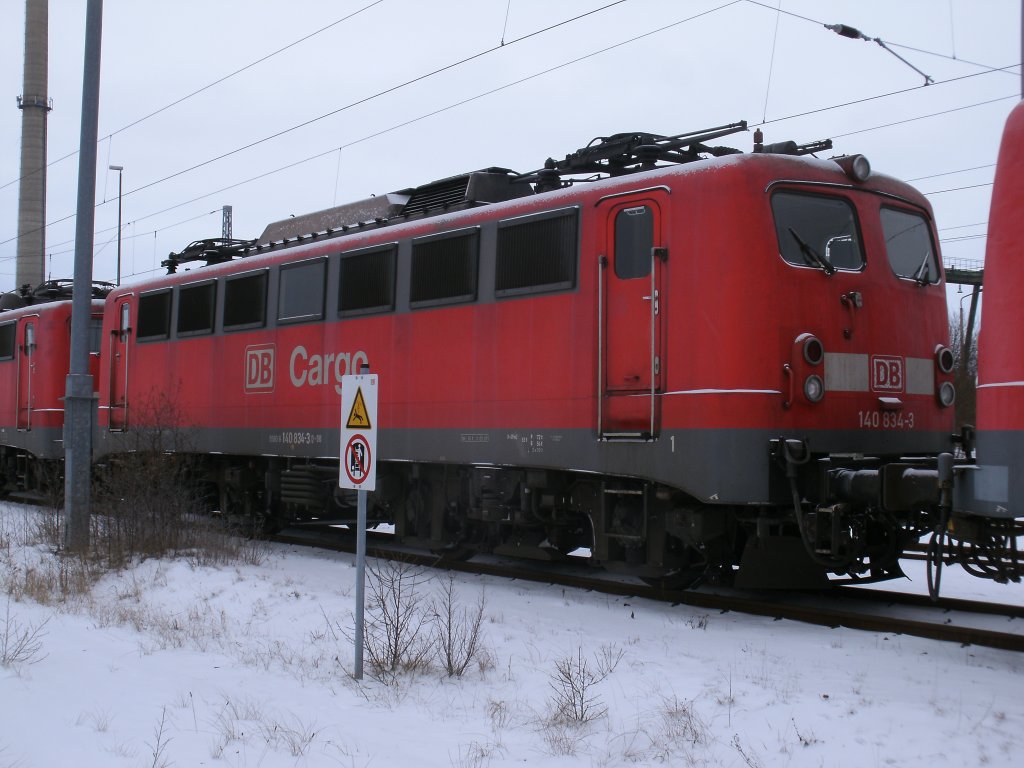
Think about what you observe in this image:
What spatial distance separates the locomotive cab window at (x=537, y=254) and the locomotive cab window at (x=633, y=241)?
485 mm

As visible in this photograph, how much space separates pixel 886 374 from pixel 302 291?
6785mm

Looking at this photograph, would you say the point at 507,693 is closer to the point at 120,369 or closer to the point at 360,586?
the point at 360,586

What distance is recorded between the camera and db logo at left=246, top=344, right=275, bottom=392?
12688 millimetres

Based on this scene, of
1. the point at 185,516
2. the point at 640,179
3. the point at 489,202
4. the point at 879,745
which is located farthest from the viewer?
the point at 185,516

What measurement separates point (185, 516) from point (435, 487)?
358 cm

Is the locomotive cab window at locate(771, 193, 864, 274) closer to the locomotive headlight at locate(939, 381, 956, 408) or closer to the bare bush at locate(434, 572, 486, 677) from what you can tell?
the locomotive headlight at locate(939, 381, 956, 408)

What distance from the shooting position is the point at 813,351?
→ 808 cm

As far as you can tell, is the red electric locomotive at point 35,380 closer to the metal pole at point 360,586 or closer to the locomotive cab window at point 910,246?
the metal pole at point 360,586

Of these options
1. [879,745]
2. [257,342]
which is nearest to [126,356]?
[257,342]

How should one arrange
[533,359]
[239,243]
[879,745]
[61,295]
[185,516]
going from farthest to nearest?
[61,295] → [239,243] → [185,516] → [533,359] → [879,745]

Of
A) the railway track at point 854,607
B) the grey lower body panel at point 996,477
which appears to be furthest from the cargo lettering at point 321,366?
the grey lower body panel at point 996,477

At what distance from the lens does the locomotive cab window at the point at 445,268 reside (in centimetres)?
1013

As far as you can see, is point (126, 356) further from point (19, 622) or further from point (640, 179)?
point (640, 179)

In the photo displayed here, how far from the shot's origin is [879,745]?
17.1 feet
